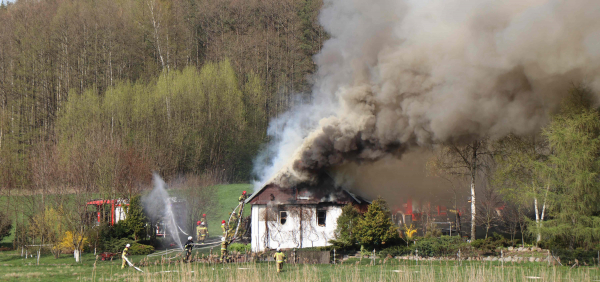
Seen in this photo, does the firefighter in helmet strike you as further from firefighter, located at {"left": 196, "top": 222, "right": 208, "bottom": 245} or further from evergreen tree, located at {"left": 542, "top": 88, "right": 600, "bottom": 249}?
evergreen tree, located at {"left": 542, "top": 88, "right": 600, "bottom": 249}

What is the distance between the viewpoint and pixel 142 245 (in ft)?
121

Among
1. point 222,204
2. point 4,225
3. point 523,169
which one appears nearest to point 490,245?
point 523,169

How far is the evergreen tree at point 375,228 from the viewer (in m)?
30.0

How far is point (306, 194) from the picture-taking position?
1368 inches

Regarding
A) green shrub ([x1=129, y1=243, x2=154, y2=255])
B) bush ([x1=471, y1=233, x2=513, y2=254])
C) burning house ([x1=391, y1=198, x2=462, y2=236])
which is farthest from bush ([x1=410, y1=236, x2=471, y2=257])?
green shrub ([x1=129, y1=243, x2=154, y2=255])

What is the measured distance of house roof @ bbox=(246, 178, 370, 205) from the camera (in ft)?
114

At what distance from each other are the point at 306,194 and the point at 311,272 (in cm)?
1160

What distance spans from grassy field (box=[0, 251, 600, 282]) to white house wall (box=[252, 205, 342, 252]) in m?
5.47

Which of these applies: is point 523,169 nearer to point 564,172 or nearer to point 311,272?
point 564,172

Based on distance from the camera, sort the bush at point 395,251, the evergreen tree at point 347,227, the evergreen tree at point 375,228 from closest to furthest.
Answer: the bush at point 395,251 → the evergreen tree at point 375,228 → the evergreen tree at point 347,227

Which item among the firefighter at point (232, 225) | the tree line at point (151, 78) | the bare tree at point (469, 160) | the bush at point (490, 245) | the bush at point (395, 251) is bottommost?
the bush at point (395, 251)

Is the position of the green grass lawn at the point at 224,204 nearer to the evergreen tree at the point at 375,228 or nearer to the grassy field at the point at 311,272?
→ the grassy field at the point at 311,272

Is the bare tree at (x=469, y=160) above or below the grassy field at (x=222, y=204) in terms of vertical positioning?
above

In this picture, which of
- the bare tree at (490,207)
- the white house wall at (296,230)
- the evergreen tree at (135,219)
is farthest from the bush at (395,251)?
the evergreen tree at (135,219)
